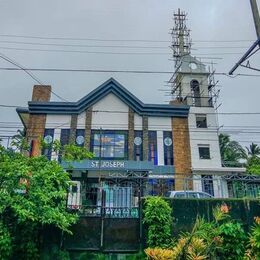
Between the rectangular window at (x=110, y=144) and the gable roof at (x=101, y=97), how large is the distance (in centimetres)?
273

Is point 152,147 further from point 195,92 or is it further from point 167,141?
point 195,92

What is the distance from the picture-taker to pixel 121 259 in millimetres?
9820

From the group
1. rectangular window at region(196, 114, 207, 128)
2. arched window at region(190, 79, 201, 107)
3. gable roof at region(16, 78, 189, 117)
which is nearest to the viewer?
gable roof at region(16, 78, 189, 117)

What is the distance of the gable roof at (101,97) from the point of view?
26547mm

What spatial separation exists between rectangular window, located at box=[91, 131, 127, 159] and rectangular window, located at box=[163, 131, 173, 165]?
11.4 ft

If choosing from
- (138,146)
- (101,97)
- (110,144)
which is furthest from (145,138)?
(101,97)

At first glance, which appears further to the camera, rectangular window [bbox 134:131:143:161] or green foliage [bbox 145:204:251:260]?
rectangular window [bbox 134:131:143:161]

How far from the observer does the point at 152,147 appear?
26.4m

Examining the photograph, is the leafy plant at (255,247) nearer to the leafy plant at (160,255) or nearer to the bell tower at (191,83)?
the leafy plant at (160,255)

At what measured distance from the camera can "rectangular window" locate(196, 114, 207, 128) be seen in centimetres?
2898

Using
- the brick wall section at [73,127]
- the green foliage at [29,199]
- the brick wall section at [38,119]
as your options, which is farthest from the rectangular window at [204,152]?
the green foliage at [29,199]

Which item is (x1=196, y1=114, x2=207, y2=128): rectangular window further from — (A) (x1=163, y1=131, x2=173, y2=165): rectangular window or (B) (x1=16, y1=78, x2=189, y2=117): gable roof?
(A) (x1=163, y1=131, x2=173, y2=165): rectangular window

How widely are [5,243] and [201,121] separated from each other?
23691mm

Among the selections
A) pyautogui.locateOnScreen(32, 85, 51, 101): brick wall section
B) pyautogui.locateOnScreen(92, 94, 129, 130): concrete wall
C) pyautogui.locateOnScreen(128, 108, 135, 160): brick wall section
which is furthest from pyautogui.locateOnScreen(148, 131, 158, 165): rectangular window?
pyautogui.locateOnScreen(32, 85, 51, 101): brick wall section
